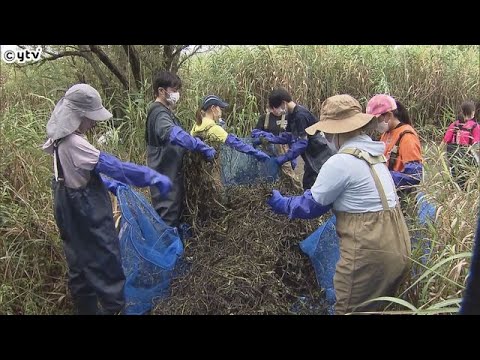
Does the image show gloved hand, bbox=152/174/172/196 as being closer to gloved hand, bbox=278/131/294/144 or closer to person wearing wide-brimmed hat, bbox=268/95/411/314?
person wearing wide-brimmed hat, bbox=268/95/411/314

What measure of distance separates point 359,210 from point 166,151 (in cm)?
171

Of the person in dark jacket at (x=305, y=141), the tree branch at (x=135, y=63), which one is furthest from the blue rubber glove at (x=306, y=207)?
the tree branch at (x=135, y=63)

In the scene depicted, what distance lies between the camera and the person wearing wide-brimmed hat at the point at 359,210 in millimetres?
2197

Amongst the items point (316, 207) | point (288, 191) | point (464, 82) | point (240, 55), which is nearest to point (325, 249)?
point (316, 207)

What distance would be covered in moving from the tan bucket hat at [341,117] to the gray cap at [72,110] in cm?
125

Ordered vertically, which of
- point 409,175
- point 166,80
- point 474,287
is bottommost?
point 409,175

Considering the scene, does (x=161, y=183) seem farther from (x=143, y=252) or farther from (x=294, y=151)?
(x=294, y=151)

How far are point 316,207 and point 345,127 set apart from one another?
428mm

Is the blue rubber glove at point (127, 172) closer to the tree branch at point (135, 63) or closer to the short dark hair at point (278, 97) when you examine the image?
the short dark hair at point (278, 97)

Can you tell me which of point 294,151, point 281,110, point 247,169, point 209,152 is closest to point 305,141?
point 294,151

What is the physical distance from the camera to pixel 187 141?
10.5ft

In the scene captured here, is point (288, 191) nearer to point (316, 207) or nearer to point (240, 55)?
point (316, 207)

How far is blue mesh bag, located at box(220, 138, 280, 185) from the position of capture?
12.2ft

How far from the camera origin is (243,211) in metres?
3.50
